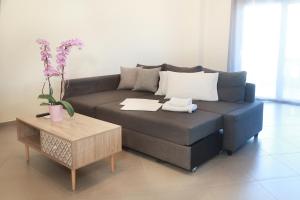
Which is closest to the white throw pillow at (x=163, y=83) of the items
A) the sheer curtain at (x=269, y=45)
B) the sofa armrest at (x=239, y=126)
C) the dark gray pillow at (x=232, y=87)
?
the dark gray pillow at (x=232, y=87)

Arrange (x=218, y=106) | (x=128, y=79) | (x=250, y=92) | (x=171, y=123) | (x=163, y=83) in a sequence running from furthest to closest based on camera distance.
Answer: (x=128, y=79), (x=163, y=83), (x=250, y=92), (x=218, y=106), (x=171, y=123)

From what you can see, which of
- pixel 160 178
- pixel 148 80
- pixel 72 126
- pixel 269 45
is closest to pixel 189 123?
pixel 160 178

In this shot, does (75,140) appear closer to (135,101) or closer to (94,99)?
(135,101)

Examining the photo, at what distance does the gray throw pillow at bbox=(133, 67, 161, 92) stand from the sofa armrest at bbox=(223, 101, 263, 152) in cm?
132

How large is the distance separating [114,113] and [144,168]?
0.75 metres

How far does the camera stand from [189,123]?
2830 millimetres

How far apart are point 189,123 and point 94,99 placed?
59.8 inches

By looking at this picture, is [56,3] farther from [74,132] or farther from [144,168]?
[144,168]

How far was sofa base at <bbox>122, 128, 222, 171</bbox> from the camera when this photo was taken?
278cm

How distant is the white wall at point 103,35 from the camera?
4.09 meters

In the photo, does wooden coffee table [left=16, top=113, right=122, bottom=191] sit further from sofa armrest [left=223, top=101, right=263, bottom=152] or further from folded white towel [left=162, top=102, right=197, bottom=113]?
sofa armrest [left=223, top=101, right=263, bottom=152]

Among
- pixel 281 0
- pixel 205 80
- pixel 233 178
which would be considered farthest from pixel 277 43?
pixel 233 178

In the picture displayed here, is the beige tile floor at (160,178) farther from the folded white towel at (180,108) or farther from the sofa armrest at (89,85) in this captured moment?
the sofa armrest at (89,85)

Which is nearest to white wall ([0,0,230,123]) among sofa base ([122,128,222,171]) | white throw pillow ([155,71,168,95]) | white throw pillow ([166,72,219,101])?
white throw pillow ([155,71,168,95])
